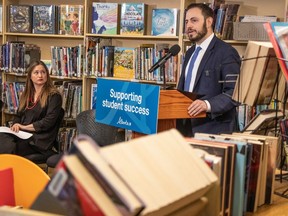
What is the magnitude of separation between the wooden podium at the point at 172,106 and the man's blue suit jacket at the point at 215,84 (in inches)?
10.4

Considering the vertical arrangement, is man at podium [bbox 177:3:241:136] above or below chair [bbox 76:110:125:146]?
above

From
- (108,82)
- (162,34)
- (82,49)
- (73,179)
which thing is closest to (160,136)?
(73,179)

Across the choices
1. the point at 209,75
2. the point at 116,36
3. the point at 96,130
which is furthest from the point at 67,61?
the point at 209,75

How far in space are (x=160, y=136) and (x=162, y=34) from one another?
3.47m

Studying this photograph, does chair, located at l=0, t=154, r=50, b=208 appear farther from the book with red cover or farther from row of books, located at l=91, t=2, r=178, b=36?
row of books, located at l=91, t=2, r=178, b=36

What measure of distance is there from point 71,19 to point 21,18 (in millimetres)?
637

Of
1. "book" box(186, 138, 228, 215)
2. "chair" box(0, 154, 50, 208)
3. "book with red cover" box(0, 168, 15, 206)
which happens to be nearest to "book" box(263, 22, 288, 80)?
"book" box(186, 138, 228, 215)

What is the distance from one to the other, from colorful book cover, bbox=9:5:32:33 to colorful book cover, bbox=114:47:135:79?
1.10m

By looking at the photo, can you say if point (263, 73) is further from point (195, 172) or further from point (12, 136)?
point (12, 136)

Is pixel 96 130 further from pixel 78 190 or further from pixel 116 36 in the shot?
pixel 78 190

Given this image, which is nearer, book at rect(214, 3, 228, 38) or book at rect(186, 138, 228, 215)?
book at rect(186, 138, 228, 215)

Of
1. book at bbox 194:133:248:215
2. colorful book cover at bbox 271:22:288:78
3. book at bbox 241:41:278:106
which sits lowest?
book at bbox 194:133:248:215

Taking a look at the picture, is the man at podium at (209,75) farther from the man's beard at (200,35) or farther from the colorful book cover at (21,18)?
the colorful book cover at (21,18)

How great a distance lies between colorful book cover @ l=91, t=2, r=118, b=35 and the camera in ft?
14.9
